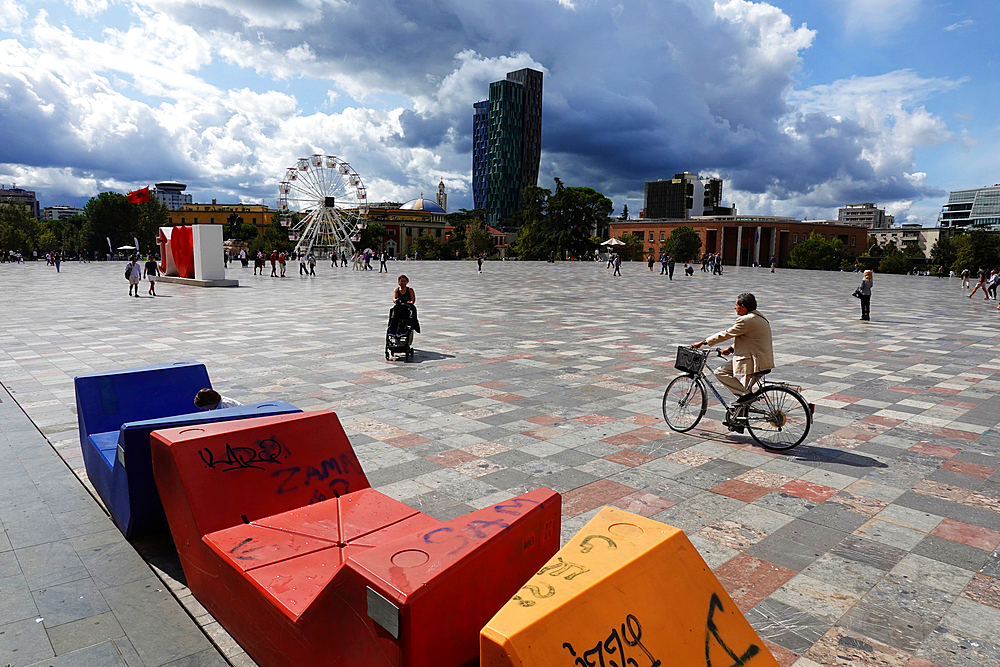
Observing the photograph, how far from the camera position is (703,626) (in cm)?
226

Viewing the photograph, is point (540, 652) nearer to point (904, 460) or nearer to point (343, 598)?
point (343, 598)

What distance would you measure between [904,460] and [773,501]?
6.92 ft

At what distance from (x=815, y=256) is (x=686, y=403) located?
84.1 meters

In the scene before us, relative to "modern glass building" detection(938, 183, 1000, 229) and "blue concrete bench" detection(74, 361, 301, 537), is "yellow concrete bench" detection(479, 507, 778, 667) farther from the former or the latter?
"modern glass building" detection(938, 183, 1000, 229)

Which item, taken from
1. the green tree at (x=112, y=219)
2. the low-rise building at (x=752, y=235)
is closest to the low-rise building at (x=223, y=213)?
the green tree at (x=112, y=219)

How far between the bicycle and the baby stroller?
5.24 metres

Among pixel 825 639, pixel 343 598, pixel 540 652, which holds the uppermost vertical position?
pixel 540 652

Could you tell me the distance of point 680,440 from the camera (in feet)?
23.0

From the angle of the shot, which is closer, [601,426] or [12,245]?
[601,426]

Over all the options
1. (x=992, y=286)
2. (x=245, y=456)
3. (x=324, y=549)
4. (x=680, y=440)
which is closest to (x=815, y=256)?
Result: (x=992, y=286)

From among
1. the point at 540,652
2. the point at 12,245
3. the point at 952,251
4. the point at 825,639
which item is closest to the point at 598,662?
the point at 540,652

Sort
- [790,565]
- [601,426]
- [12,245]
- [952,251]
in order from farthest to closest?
1. [952,251]
2. [12,245]
3. [601,426]
4. [790,565]

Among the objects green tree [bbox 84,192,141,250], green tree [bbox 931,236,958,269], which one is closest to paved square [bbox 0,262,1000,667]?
green tree [bbox 84,192,141,250]

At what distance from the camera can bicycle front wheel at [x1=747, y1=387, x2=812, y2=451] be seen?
654 cm
